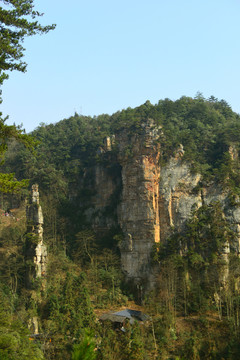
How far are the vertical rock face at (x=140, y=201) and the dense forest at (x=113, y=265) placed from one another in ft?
2.49

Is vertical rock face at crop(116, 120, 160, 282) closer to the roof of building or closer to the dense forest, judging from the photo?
the dense forest

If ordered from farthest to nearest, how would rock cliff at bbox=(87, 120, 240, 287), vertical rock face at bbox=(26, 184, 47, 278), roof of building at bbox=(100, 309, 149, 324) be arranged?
rock cliff at bbox=(87, 120, 240, 287) → vertical rock face at bbox=(26, 184, 47, 278) → roof of building at bbox=(100, 309, 149, 324)

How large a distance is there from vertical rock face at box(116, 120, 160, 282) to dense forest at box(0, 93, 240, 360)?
76 cm

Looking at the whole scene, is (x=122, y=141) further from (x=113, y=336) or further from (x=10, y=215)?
(x=113, y=336)

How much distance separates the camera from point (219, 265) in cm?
3153

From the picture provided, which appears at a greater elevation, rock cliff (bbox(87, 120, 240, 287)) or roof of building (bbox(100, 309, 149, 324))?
rock cliff (bbox(87, 120, 240, 287))

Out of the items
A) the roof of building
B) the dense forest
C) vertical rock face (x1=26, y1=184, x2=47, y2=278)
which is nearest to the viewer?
the dense forest

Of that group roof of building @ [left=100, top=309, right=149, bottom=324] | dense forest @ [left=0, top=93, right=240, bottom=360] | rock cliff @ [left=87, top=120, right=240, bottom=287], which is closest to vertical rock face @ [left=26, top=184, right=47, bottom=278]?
dense forest @ [left=0, top=93, right=240, bottom=360]

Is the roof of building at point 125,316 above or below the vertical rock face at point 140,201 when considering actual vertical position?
below

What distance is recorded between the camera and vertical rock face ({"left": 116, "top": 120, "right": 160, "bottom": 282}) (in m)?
34.3

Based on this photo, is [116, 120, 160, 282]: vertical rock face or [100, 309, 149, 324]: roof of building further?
[116, 120, 160, 282]: vertical rock face

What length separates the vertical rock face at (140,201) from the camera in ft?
112

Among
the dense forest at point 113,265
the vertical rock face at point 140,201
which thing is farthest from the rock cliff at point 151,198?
the dense forest at point 113,265

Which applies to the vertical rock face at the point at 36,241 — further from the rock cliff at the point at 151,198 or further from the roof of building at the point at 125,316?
the roof of building at the point at 125,316
